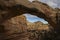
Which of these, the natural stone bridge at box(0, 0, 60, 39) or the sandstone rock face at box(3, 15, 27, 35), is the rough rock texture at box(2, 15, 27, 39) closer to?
the sandstone rock face at box(3, 15, 27, 35)

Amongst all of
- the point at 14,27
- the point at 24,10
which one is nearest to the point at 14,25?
the point at 14,27

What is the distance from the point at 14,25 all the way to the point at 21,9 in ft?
1.52

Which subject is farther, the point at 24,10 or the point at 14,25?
the point at 14,25

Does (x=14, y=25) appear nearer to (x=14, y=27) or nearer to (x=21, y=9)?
(x=14, y=27)

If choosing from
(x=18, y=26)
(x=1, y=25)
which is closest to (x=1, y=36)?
(x=1, y=25)

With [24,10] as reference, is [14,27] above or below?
below

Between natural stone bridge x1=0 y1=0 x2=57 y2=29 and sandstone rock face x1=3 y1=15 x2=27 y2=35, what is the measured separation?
243mm

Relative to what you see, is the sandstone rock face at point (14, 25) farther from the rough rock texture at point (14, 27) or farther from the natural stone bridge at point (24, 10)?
the natural stone bridge at point (24, 10)

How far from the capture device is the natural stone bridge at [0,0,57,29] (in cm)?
193

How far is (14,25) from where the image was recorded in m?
2.44

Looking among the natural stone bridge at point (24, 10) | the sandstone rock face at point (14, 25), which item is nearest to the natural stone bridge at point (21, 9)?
the natural stone bridge at point (24, 10)

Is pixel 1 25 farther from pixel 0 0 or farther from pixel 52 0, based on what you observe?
pixel 52 0

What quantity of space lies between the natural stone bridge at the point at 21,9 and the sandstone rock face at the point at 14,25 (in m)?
0.24

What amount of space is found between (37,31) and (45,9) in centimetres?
59
